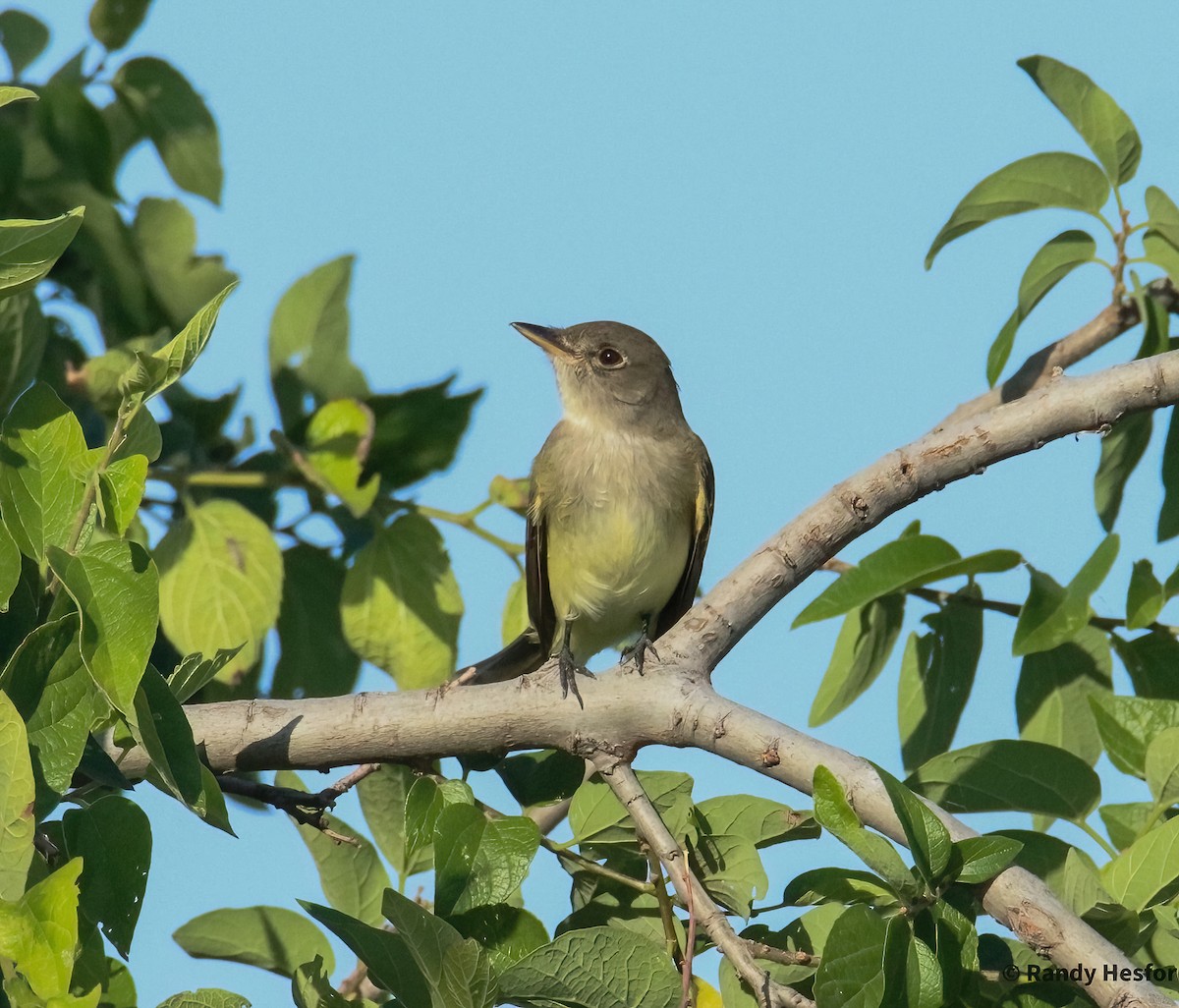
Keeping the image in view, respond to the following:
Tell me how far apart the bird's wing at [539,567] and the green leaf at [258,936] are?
174cm

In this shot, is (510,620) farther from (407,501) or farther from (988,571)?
(988,571)

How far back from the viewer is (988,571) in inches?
143

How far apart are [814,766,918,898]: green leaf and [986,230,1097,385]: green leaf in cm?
191

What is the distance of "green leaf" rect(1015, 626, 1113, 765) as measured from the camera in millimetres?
3875

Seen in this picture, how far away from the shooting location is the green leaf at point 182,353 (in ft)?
8.20

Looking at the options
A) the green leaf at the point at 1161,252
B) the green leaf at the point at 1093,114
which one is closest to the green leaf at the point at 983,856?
the green leaf at the point at 1161,252

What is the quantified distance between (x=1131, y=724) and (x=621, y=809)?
1.14 m

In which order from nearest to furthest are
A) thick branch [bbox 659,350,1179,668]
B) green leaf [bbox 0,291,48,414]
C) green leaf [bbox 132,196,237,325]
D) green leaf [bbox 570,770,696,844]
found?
green leaf [bbox 570,770,696,844], thick branch [bbox 659,350,1179,668], green leaf [bbox 0,291,48,414], green leaf [bbox 132,196,237,325]

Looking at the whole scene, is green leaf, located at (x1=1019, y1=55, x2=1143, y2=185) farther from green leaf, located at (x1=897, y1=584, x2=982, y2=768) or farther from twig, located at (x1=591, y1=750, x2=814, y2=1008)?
twig, located at (x1=591, y1=750, x2=814, y2=1008)

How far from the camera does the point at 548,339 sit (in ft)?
21.4

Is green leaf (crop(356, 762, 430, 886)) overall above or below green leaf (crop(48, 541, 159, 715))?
below

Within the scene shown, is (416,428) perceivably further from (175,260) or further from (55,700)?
(55,700)

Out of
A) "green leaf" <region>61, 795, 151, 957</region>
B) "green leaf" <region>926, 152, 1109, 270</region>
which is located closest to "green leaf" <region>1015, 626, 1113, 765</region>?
"green leaf" <region>926, 152, 1109, 270</region>

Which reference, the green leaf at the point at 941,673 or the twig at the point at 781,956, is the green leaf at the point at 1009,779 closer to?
the twig at the point at 781,956
